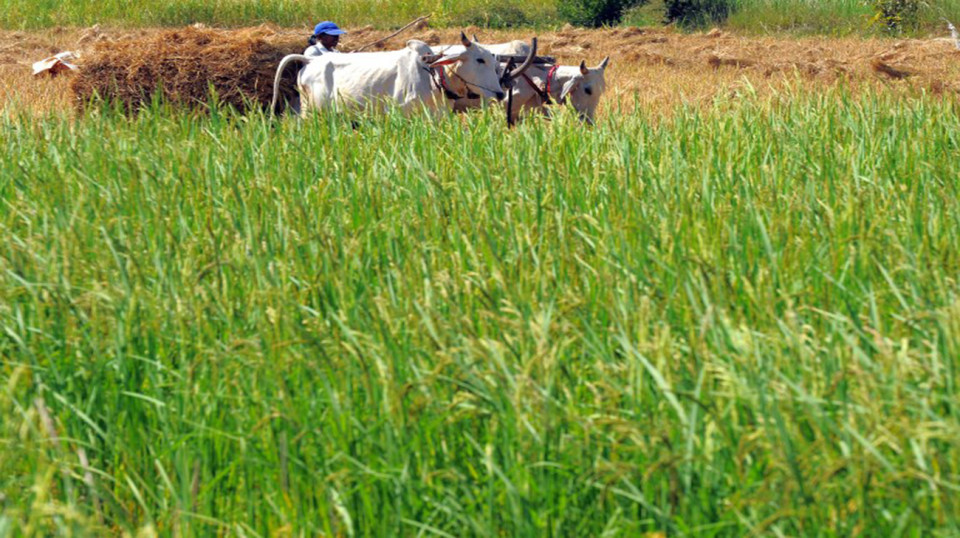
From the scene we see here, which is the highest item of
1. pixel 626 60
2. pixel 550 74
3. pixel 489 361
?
pixel 489 361

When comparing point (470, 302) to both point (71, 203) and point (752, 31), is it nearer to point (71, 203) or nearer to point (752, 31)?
point (71, 203)

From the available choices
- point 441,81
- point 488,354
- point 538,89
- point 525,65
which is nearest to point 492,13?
point 538,89

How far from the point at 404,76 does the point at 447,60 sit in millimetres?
288

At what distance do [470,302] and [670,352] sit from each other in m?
0.63

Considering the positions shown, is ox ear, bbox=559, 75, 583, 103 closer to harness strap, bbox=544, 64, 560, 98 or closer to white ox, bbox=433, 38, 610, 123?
white ox, bbox=433, 38, 610, 123

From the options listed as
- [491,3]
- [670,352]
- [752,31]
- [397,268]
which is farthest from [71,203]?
[491,3]

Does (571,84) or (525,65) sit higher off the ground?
(525,65)

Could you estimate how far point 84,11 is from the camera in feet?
68.7

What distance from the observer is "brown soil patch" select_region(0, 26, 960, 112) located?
817 cm

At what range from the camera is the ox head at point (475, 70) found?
7590mm

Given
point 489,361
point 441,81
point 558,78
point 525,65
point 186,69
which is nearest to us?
point 489,361

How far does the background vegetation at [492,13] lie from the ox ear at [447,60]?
13684mm

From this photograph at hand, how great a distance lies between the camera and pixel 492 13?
22.4 metres

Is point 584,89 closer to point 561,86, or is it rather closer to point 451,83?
point 561,86
